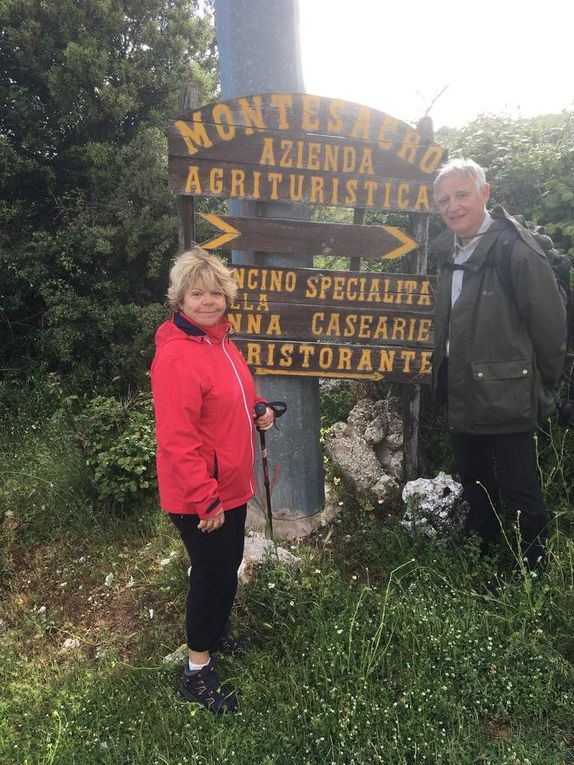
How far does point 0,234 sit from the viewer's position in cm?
659

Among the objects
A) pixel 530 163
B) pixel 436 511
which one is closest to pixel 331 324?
pixel 436 511

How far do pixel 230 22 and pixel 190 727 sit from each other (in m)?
3.90

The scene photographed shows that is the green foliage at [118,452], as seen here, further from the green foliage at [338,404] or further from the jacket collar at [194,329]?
the jacket collar at [194,329]

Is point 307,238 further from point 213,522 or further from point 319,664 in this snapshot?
point 319,664

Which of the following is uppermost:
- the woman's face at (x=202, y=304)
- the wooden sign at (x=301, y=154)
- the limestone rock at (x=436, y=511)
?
the wooden sign at (x=301, y=154)

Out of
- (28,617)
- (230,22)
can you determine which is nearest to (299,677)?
(28,617)

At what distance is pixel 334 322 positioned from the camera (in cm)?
355

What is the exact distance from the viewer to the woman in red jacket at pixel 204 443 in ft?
6.56

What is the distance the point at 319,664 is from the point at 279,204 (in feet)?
9.17

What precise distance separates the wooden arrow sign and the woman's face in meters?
1.30

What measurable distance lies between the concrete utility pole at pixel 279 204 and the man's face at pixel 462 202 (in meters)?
1.16

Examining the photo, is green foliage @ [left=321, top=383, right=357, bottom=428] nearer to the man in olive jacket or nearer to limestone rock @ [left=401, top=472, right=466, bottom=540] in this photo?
limestone rock @ [left=401, top=472, right=466, bottom=540]

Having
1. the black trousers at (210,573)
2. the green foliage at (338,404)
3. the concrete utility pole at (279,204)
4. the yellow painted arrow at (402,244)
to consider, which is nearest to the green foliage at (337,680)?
the black trousers at (210,573)

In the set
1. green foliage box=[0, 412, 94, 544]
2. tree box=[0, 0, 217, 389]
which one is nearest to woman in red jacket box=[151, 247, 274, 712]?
green foliage box=[0, 412, 94, 544]
